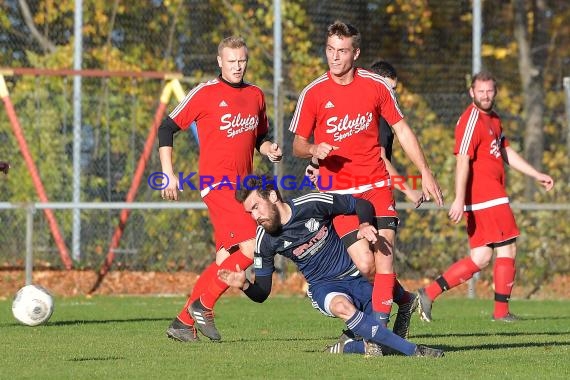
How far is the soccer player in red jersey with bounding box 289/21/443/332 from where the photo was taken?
28.5 feet

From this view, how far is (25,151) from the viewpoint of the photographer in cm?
1595

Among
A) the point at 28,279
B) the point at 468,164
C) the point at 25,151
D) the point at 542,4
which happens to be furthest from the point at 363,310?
the point at 542,4

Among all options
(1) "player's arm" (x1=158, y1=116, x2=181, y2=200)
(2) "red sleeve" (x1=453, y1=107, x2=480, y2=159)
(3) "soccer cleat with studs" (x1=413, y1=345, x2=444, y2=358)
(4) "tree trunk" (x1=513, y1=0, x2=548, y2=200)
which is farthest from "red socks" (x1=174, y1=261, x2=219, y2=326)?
(4) "tree trunk" (x1=513, y1=0, x2=548, y2=200)

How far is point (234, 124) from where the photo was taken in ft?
31.7

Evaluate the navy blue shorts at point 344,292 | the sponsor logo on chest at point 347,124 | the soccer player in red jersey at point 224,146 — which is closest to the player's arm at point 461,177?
the soccer player in red jersey at point 224,146

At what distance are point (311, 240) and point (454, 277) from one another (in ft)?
11.8

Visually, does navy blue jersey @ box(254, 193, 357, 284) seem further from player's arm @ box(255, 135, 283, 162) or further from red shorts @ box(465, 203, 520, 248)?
red shorts @ box(465, 203, 520, 248)

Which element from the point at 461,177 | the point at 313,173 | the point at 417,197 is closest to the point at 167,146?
the point at 313,173

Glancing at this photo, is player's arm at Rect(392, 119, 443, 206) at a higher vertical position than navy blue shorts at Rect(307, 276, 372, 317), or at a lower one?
higher

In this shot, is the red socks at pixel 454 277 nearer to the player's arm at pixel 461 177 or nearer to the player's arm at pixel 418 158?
the player's arm at pixel 461 177

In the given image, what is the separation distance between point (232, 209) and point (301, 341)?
3.44 feet

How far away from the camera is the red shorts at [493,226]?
37.8 feet

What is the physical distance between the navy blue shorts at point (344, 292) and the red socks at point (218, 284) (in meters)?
1.09

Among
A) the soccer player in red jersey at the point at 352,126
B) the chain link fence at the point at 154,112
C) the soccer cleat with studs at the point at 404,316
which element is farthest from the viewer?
the chain link fence at the point at 154,112
